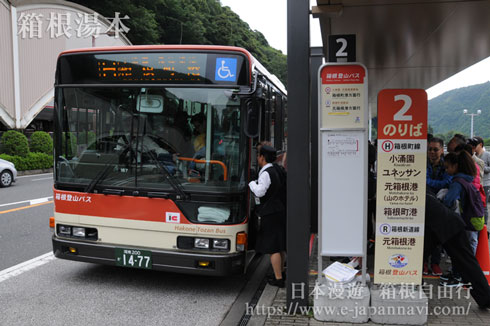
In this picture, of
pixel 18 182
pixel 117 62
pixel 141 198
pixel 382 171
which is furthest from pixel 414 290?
pixel 18 182

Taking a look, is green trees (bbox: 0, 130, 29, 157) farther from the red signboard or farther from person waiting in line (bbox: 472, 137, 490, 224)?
the red signboard

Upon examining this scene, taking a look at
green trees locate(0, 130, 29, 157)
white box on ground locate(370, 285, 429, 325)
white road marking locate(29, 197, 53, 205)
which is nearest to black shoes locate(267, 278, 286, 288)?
white box on ground locate(370, 285, 429, 325)

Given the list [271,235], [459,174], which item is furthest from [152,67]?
[459,174]

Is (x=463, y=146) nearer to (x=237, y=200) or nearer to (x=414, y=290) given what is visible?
(x=414, y=290)

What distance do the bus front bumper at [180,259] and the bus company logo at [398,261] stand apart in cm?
168

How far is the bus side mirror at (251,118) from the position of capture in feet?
15.9

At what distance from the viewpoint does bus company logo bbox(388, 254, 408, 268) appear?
443 centimetres

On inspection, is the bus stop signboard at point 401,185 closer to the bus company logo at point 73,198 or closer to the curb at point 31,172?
the bus company logo at point 73,198

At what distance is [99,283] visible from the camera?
18.5ft

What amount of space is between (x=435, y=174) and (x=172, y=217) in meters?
3.55

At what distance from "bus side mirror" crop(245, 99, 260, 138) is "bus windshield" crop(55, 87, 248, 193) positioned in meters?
0.15

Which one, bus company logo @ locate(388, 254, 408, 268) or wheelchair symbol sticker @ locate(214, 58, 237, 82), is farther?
wheelchair symbol sticker @ locate(214, 58, 237, 82)

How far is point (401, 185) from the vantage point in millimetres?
4363

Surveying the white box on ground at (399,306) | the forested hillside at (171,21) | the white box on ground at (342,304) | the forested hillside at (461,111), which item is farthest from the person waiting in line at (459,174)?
the forested hillside at (461,111)
